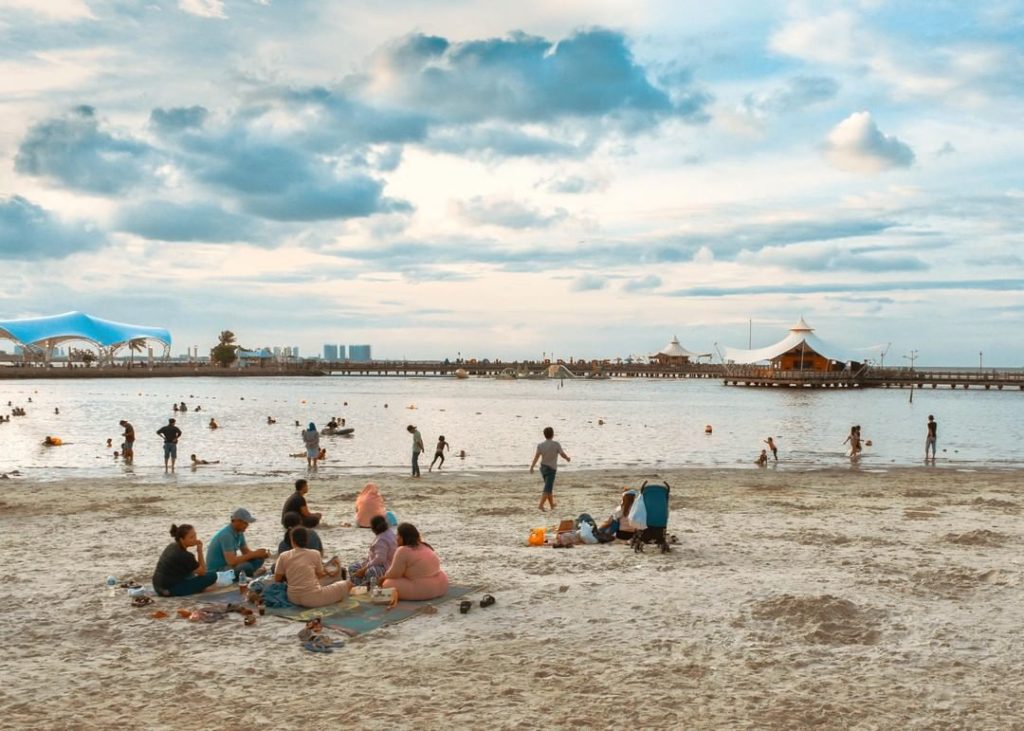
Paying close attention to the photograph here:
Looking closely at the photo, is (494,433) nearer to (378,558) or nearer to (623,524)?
(623,524)

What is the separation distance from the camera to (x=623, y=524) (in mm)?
A: 10797

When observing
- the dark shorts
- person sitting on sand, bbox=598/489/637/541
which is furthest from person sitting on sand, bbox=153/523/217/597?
the dark shorts

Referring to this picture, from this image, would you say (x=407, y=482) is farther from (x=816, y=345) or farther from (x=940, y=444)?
(x=816, y=345)

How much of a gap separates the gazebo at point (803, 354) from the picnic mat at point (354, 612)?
9093cm

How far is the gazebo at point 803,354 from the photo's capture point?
305 feet

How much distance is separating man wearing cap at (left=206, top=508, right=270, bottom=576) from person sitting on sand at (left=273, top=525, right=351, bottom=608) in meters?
0.97

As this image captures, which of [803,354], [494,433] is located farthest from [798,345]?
[494,433]

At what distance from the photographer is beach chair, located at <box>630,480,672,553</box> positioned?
33.7 feet

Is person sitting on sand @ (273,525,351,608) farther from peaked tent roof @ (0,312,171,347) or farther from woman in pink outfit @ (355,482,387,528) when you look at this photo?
peaked tent roof @ (0,312,171,347)

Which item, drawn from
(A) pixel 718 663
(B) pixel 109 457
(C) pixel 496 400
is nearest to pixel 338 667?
(A) pixel 718 663

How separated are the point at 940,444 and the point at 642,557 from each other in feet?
96.9

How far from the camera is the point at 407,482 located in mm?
18312

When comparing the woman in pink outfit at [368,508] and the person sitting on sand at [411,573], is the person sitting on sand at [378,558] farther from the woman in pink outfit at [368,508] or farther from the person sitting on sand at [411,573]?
the woman in pink outfit at [368,508]

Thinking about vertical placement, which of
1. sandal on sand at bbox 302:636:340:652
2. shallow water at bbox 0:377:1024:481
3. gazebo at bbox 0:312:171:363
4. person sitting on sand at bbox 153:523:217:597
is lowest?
shallow water at bbox 0:377:1024:481
